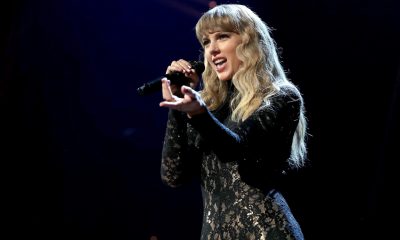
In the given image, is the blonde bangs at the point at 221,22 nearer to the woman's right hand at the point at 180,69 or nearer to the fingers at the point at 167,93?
the woman's right hand at the point at 180,69

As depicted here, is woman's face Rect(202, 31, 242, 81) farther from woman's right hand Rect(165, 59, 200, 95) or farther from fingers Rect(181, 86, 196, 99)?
fingers Rect(181, 86, 196, 99)

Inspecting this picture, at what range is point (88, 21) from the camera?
253cm

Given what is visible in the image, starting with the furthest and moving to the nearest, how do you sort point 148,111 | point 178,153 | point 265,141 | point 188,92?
point 148,111
point 178,153
point 265,141
point 188,92

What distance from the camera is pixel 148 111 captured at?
268 centimetres

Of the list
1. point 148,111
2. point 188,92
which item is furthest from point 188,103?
point 148,111

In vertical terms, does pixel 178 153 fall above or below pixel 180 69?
below

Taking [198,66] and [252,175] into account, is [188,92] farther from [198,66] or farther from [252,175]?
[198,66]

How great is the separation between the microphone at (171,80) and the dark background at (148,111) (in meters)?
1.09

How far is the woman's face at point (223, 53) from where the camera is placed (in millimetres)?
1524

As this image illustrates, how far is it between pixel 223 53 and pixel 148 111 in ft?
4.01

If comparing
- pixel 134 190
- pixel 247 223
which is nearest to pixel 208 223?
pixel 247 223

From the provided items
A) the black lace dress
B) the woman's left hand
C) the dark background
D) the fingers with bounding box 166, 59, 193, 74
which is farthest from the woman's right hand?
the dark background

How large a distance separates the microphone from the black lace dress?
12 cm

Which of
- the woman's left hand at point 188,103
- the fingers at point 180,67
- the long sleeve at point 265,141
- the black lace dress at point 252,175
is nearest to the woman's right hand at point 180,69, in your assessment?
the fingers at point 180,67
